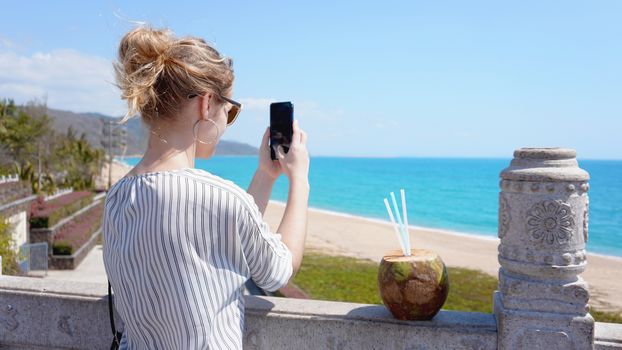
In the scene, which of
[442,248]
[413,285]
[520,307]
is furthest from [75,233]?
[520,307]

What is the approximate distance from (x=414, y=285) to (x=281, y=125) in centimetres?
112

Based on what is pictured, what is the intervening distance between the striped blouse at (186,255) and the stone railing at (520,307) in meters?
1.17

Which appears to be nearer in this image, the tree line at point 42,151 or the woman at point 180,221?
the woman at point 180,221

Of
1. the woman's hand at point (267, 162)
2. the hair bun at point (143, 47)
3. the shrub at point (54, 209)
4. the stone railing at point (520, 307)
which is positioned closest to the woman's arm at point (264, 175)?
the woman's hand at point (267, 162)

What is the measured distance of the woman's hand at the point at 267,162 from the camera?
7.12 feet

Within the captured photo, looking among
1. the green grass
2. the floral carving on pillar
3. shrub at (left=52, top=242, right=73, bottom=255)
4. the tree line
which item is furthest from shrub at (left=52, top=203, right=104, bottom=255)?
the floral carving on pillar

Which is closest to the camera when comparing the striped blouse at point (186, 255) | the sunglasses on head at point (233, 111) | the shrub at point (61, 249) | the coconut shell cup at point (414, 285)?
the striped blouse at point (186, 255)

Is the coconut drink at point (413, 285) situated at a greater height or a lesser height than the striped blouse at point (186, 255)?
lesser

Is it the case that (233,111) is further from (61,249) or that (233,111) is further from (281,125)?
(61,249)

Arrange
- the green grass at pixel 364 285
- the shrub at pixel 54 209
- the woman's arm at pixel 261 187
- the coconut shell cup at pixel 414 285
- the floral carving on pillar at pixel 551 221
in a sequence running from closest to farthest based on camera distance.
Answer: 1. the woman's arm at pixel 261 187
2. the floral carving on pillar at pixel 551 221
3. the coconut shell cup at pixel 414 285
4. the green grass at pixel 364 285
5. the shrub at pixel 54 209

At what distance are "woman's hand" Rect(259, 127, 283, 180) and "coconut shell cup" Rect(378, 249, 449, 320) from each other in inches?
35.5

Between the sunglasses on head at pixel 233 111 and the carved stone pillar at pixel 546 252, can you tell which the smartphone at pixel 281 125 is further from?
the carved stone pillar at pixel 546 252

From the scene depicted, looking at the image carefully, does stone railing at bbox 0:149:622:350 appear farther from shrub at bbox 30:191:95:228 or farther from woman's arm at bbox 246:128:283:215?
shrub at bbox 30:191:95:228

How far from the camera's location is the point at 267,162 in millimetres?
2184
